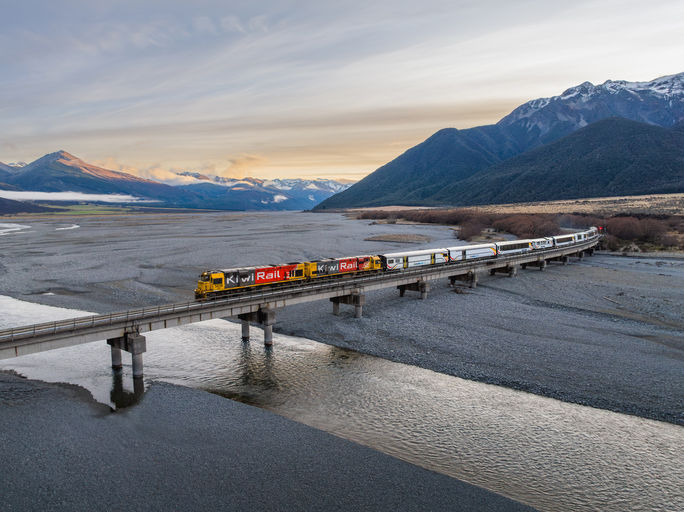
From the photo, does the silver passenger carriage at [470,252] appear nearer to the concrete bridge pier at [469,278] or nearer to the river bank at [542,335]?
the concrete bridge pier at [469,278]

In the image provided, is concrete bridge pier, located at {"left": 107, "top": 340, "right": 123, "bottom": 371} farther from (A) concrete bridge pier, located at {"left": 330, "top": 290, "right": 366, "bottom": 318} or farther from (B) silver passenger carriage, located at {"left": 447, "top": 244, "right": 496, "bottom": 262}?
(B) silver passenger carriage, located at {"left": 447, "top": 244, "right": 496, "bottom": 262}

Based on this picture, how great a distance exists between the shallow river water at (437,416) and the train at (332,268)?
5352 mm

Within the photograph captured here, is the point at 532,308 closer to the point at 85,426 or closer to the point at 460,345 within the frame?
the point at 460,345

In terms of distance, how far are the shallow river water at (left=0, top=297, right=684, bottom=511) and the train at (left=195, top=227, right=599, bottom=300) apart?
211 inches

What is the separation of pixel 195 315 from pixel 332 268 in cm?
1786

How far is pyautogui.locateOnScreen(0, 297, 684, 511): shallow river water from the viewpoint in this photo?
21312mm

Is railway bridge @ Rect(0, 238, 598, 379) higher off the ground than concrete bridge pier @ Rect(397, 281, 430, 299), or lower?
higher

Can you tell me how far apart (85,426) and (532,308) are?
148ft

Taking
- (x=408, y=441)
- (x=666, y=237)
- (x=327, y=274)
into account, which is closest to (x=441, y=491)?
(x=408, y=441)

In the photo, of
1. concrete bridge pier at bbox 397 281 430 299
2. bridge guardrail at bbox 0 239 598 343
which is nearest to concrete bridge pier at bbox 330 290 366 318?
bridge guardrail at bbox 0 239 598 343

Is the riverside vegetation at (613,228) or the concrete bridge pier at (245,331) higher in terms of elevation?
the riverside vegetation at (613,228)

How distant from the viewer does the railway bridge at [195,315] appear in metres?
27.5

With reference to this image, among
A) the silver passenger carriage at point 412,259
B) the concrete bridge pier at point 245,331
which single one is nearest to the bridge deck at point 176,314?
the silver passenger carriage at point 412,259

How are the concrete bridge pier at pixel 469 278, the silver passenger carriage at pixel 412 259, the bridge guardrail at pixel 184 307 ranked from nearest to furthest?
the bridge guardrail at pixel 184 307 → the silver passenger carriage at pixel 412 259 → the concrete bridge pier at pixel 469 278
